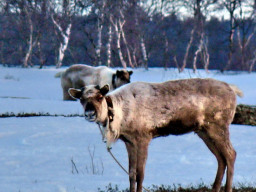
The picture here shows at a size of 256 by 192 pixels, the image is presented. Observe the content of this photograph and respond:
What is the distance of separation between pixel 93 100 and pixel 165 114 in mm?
1136

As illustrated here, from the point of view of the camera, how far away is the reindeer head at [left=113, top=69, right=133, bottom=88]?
13606 mm

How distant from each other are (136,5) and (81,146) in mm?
27233

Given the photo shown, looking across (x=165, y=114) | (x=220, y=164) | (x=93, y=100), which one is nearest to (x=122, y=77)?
(x=220, y=164)

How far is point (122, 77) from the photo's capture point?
1366 centimetres

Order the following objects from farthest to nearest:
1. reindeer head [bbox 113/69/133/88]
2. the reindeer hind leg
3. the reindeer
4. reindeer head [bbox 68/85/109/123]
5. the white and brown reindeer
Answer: the reindeer → reindeer head [bbox 113/69/133/88] → the reindeer hind leg → the white and brown reindeer → reindeer head [bbox 68/85/109/123]

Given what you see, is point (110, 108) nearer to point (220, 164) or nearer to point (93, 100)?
point (93, 100)

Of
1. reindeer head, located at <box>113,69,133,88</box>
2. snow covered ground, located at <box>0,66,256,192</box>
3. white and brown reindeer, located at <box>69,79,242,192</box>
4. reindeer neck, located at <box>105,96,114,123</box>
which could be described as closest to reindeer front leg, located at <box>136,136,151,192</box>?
white and brown reindeer, located at <box>69,79,242,192</box>

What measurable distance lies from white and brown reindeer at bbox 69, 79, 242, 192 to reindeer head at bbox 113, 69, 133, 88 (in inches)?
307

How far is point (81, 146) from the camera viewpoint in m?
9.53

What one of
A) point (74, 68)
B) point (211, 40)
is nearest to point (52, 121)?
point (74, 68)

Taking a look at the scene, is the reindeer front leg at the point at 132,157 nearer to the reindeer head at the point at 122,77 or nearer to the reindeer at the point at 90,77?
the reindeer head at the point at 122,77

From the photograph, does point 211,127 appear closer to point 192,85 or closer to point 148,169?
point 192,85

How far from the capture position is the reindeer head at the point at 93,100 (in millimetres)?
4602

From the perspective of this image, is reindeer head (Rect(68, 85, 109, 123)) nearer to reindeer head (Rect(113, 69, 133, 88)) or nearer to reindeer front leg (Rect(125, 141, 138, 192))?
reindeer front leg (Rect(125, 141, 138, 192))
